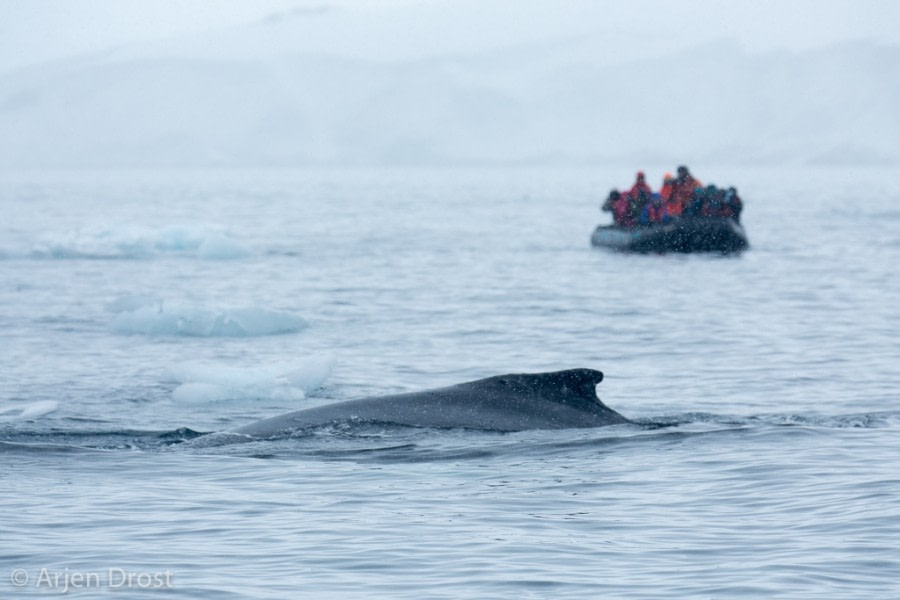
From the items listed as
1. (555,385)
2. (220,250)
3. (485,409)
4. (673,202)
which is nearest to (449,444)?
(485,409)

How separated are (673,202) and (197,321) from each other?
15566 mm

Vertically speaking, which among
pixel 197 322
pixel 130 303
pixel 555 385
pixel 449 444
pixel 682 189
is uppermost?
pixel 682 189

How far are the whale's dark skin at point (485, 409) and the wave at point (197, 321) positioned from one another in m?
8.18

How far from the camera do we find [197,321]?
57.8 ft

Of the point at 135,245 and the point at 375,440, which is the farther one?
the point at 135,245

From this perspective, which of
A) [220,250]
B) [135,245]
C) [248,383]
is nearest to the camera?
[248,383]

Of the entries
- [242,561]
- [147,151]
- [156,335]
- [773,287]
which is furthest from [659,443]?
[147,151]

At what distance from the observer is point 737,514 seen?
7.61 metres

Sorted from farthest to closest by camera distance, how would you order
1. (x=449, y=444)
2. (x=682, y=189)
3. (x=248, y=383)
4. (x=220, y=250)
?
(x=220, y=250) → (x=682, y=189) → (x=248, y=383) → (x=449, y=444)

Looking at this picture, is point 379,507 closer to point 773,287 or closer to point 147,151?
point 773,287

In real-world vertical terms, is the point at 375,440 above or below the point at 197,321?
below

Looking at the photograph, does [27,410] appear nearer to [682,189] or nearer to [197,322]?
[197,322]

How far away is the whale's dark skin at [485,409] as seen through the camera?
9.34 m

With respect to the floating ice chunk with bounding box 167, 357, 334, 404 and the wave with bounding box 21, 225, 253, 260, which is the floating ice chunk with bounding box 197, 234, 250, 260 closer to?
the wave with bounding box 21, 225, 253, 260
